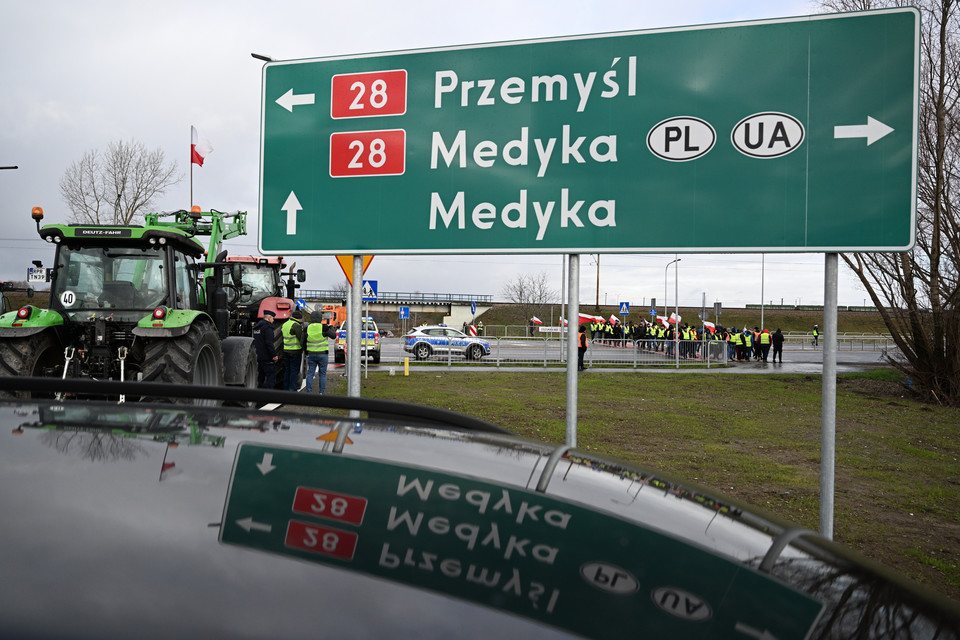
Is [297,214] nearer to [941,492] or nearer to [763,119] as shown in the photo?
[763,119]

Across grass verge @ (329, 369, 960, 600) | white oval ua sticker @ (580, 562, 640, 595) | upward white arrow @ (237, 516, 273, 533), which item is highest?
upward white arrow @ (237, 516, 273, 533)

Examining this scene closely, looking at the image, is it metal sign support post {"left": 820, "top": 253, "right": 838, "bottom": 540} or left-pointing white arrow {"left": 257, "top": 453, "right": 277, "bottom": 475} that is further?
metal sign support post {"left": 820, "top": 253, "right": 838, "bottom": 540}

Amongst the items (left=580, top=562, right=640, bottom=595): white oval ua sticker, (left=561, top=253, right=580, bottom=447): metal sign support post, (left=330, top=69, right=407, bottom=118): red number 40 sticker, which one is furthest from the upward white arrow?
(left=330, top=69, right=407, bottom=118): red number 40 sticker

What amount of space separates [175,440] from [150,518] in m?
0.43

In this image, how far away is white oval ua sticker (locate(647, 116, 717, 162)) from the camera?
449cm

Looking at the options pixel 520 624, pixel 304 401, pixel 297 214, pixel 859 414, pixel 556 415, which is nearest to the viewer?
pixel 520 624

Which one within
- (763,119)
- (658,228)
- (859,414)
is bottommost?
(859,414)

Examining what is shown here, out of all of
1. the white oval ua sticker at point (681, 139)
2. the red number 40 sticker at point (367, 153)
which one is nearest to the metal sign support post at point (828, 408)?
the white oval ua sticker at point (681, 139)

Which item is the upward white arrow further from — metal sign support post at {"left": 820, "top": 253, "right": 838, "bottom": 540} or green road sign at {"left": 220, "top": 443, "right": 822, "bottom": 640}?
metal sign support post at {"left": 820, "top": 253, "right": 838, "bottom": 540}

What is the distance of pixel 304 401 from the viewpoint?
2152mm

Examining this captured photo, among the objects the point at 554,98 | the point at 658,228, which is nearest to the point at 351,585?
the point at 658,228

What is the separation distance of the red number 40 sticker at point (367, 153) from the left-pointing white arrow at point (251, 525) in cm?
412

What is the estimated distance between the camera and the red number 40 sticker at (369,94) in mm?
5016

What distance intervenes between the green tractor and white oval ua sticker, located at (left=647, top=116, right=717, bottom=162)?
6250mm
